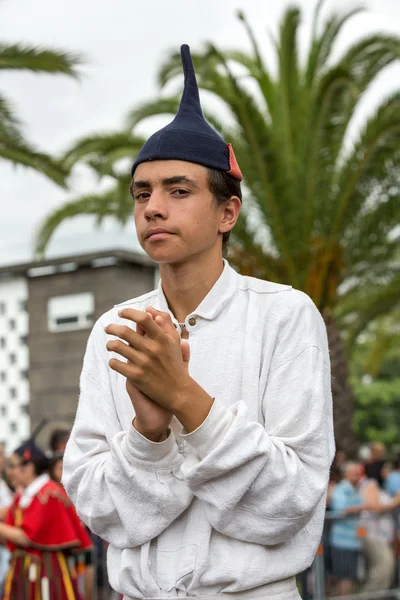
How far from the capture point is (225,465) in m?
2.01

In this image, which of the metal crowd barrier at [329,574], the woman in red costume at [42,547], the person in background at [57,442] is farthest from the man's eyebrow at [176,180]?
the metal crowd barrier at [329,574]

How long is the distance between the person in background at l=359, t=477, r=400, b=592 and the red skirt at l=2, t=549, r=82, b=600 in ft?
14.7

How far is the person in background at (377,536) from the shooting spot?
10.8 metres

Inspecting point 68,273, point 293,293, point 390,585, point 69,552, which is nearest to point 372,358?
point 68,273

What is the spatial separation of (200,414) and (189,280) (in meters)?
0.46

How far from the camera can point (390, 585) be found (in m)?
11.0

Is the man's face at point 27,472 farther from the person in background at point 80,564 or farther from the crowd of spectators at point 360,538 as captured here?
the crowd of spectators at point 360,538

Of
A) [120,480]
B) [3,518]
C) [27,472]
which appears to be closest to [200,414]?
[120,480]

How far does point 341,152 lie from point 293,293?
11.8 m

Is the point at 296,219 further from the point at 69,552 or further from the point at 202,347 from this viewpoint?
the point at 202,347

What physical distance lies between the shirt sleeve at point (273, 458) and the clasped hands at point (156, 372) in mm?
52

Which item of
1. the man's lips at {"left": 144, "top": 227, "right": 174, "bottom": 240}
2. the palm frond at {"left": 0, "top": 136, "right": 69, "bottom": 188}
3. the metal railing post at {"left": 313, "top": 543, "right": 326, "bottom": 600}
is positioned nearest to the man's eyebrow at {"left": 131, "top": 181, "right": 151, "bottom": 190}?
the man's lips at {"left": 144, "top": 227, "right": 174, "bottom": 240}

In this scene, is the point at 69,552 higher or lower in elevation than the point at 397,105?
lower

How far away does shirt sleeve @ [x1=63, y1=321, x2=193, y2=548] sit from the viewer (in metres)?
2.11
